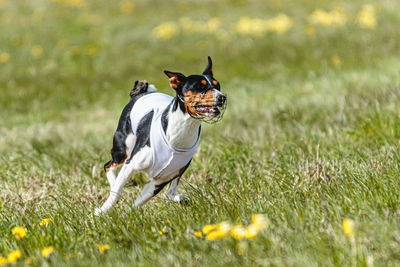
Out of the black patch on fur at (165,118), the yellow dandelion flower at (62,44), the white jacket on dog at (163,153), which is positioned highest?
the yellow dandelion flower at (62,44)

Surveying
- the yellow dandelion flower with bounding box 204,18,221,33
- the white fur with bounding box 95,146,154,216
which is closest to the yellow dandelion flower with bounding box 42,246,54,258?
the white fur with bounding box 95,146,154,216

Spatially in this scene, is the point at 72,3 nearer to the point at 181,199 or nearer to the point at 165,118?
the point at 165,118

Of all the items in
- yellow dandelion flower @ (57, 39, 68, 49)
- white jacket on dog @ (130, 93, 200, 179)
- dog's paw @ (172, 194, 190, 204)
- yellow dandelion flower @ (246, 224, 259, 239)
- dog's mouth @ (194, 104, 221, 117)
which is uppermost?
yellow dandelion flower @ (57, 39, 68, 49)

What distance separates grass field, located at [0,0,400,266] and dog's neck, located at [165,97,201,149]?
33 centimetres

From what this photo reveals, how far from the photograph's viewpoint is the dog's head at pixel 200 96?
2920mm

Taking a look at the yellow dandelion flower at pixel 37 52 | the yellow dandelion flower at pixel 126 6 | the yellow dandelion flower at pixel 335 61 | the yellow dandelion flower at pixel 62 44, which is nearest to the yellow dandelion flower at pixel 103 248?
the yellow dandelion flower at pixel 335 61

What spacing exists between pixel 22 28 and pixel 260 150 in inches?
379

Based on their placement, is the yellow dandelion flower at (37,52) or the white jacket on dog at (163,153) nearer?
the white jacket on dog at (163,153)

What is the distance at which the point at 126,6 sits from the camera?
14836 mm

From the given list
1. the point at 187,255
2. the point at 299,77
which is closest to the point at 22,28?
the point at 299,77

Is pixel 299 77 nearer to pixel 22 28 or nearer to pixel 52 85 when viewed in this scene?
pixel 52 85

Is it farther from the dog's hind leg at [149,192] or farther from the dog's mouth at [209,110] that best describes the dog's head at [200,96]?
the dog's hind leg at [149,192]

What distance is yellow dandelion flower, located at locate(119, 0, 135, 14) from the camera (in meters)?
14.5

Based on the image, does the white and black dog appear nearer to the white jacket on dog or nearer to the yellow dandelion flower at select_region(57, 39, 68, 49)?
the white jacket on dog
